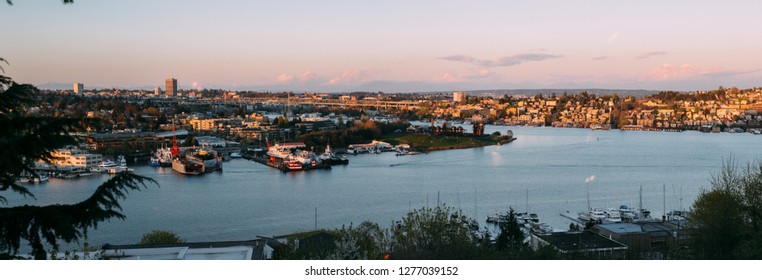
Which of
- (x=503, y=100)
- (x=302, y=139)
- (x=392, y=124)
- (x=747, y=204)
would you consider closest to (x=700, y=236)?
(x=747, y=204)

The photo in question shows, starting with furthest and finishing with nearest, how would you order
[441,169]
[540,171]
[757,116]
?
[757,116]
[441,169]
[540,171]

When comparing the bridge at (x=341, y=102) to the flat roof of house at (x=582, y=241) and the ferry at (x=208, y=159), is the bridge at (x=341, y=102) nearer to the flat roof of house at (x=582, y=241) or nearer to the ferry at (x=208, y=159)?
the ferry at (x=208, y=159)

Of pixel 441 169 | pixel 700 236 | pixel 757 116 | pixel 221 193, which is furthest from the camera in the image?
pixel 757 116

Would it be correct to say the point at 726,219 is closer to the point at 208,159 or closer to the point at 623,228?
the point at 623,228

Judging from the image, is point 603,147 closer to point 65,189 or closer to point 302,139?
point 302,139

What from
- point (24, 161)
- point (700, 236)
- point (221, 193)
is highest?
point (24, 161)

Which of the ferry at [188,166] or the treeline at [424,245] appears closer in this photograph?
the treeline at [424,245]

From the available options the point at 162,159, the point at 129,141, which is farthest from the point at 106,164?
the point at 129,141

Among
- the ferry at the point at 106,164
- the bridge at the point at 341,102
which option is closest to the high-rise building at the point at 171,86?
the ferry at the point at 106,164
